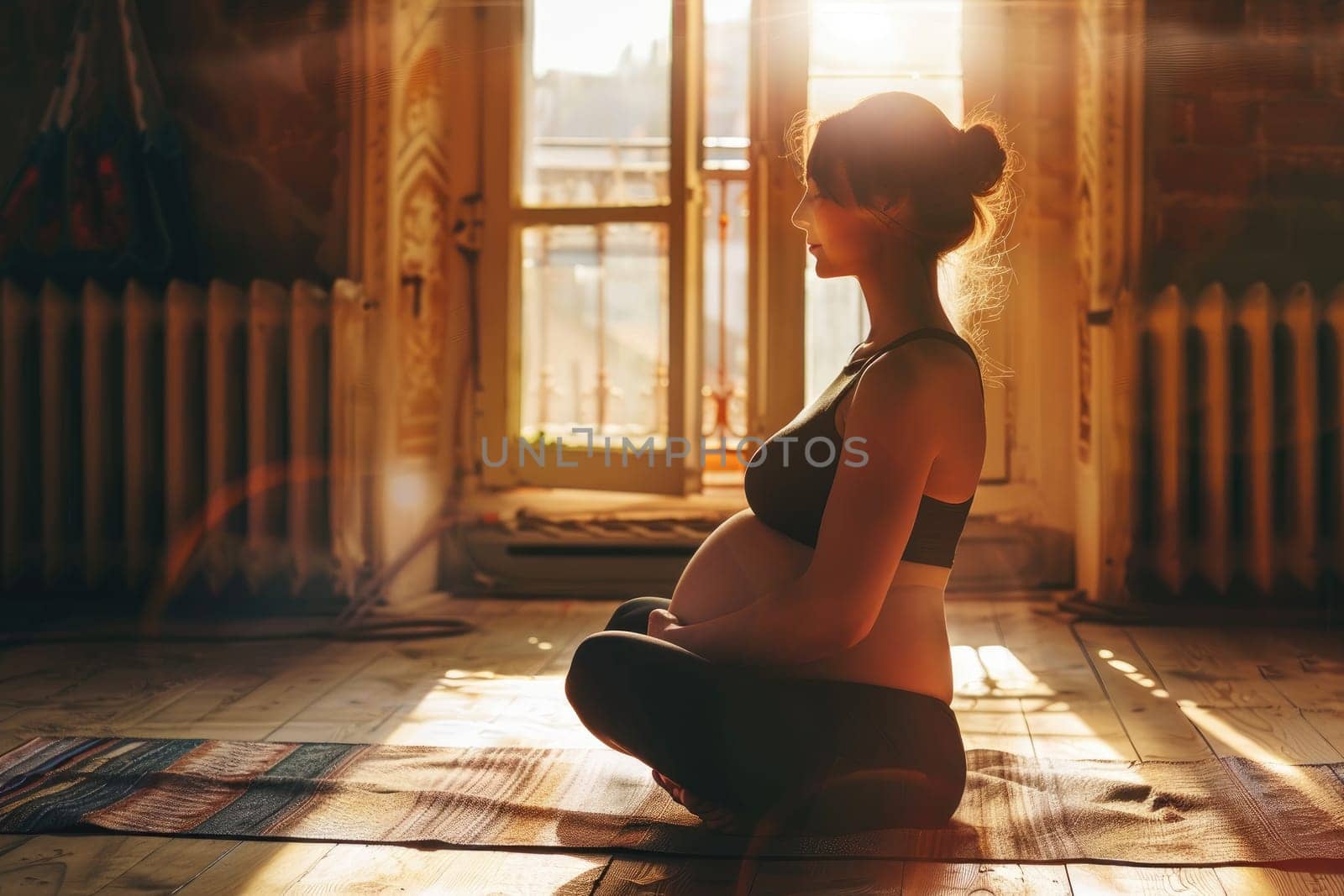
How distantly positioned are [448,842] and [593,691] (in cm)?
26

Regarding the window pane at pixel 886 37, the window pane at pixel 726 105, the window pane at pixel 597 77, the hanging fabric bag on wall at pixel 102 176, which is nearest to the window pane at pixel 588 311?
the window pane at pixel 597 77

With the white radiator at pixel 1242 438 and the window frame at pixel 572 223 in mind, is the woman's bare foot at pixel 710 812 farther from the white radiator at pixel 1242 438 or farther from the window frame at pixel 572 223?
the white radiator at pixel 1242 438

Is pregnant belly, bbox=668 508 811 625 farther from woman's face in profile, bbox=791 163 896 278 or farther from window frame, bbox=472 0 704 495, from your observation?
window frame, bbox=472 0 704 495

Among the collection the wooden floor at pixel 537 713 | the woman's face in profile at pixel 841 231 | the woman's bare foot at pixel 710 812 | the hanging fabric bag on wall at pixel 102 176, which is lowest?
the wooden floor at pixel 537 713

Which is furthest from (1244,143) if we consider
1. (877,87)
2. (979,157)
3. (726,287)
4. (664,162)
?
(726,287)

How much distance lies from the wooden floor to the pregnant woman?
0.12m

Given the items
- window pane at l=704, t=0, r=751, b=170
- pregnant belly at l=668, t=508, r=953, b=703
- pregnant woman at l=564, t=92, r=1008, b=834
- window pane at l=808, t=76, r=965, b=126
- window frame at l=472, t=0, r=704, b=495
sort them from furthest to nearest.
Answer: window pane at l=704, t=0, r=751, b=170, window pane at l=808, t=76, r=965, b=126, window frame at l=472, t=0, r=704, b=495, pregnant belly at l=668, t=508, r=953, b=703, pregnant woman at l=564, t=92, r=1008, b=834

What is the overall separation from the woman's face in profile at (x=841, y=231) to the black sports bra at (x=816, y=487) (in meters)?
0.10

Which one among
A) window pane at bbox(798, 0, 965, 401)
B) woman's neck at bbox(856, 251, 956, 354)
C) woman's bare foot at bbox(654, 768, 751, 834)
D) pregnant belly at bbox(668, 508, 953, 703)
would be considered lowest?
woman's bare foot at bbox(654, 768, 751, 834)

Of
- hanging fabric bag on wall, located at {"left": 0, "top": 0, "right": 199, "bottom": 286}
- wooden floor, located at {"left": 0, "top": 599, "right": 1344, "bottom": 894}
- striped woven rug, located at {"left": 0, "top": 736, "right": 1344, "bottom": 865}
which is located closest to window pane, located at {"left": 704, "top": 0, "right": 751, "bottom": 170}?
hanging fabric bag on wall, located at {"left": 0, "top": 0, "right": 199, "bottom": 286}

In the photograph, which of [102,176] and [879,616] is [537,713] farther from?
[102,176]

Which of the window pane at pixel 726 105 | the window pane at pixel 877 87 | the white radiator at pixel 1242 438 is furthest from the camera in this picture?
the window pane at pixel 726 105

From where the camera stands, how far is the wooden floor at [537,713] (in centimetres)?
128

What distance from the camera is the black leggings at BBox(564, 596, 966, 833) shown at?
4.15ft
